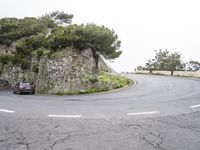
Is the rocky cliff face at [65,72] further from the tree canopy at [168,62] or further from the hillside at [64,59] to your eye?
the tree canopy at [168,62]

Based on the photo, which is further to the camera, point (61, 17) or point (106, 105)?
point (61, 17)

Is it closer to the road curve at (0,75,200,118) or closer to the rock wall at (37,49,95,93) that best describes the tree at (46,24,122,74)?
the rock wall at (37,49,95,93)

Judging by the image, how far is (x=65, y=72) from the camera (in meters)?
26.6

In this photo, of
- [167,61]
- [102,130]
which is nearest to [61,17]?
[167,61]

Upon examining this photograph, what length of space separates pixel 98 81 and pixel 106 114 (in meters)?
14.5

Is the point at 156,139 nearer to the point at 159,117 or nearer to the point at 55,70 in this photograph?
the point at 159,117

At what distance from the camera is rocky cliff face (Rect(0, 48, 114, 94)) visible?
2553 cm

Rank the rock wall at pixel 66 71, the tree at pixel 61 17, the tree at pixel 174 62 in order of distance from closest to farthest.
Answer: the rock wall at pixel 66 71
the tree at pixel 61 17
the tree at pixel 174 62

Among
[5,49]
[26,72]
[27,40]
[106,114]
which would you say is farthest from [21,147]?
[5,49]

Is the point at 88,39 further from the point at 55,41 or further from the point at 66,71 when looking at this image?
the point at 66,71

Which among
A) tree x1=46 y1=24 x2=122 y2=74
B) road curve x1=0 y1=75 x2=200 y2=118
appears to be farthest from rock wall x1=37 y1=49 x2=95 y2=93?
road curve x1=0 y1=75 x2=200 y2=118

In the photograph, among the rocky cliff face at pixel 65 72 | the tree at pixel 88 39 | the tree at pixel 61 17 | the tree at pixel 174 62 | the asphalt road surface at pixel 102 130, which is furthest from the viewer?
the tree at pixel 174 62

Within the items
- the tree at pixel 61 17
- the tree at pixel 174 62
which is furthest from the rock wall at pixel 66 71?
the tree at pixel 174 62

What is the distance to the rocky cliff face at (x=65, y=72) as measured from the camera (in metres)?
25.5
